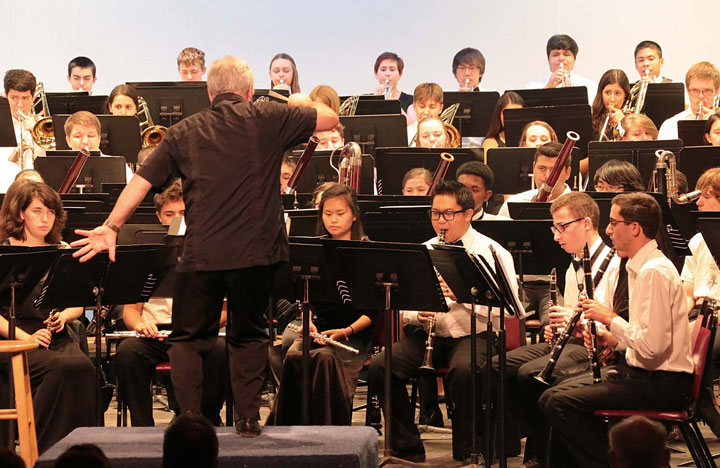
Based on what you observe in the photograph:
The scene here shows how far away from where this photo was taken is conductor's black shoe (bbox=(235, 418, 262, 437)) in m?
4.09

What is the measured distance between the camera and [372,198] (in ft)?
19.9

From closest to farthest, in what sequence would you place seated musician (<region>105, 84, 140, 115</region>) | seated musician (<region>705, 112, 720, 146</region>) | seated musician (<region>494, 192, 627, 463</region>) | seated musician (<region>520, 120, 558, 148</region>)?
seated musician (<region>494, 192, 627, 463</region>)
seated musician (<region>705, 112, 720, 146</region>)
seated musician (<region>520, 120, 558, 148</region>)
seated musician (<region>105, 84, 140, 115</region>)

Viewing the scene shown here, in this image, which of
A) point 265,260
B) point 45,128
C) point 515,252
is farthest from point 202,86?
point 265,260

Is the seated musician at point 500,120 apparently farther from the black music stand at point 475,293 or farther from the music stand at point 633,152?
the black music stand at point 475,293

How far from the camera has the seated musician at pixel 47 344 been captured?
16.8 feet

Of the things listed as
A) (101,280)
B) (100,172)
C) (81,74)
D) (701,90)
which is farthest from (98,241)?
(81,74)

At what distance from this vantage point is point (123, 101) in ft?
28.1

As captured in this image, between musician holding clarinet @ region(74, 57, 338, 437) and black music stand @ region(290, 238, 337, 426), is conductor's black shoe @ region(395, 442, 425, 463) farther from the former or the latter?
musician holding clarinet @ region(74, 57, 338, 437)

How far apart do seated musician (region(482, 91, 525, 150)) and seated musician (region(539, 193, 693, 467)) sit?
394 cm

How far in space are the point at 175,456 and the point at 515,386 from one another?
278cm

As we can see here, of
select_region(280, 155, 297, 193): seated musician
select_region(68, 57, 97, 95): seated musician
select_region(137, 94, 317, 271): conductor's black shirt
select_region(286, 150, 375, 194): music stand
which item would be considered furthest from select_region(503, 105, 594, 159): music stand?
select_region(68, 57, 97, 95): seated musician

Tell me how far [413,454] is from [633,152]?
2.60 metres

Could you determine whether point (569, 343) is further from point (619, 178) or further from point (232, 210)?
point (232, 210)

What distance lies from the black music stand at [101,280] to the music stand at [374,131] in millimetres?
3145
